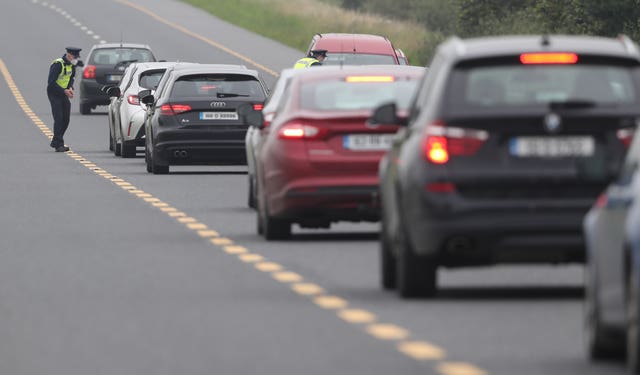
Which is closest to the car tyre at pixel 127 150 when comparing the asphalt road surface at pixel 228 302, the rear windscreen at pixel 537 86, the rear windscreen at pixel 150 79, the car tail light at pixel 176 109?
the rear windscreen at pixel 150 79

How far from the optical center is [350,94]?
63.5 feet

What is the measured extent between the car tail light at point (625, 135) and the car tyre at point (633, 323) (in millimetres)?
4129

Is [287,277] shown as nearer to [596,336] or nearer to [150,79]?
[596,336]

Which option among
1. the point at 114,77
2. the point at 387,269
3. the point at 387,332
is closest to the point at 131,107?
the point at 114,77

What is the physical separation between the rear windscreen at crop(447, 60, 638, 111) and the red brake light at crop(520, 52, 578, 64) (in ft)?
0.11

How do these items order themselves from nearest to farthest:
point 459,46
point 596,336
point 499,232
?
1. point 596,336
2. point 499,232
3. point 459,46

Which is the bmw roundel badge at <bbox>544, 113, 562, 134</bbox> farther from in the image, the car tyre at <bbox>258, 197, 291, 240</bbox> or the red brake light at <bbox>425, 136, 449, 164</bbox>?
the car tyre at <bbox>258, 197, 291, 240</bbox>

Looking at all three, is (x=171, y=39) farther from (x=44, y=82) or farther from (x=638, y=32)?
(x=638, y=32)

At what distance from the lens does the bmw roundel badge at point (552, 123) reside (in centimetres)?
1380

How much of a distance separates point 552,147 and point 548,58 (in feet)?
1.84

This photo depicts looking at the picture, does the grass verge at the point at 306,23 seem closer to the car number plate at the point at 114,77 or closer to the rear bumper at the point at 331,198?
the car number plate at the point at 114,77

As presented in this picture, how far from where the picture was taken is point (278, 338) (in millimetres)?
11984

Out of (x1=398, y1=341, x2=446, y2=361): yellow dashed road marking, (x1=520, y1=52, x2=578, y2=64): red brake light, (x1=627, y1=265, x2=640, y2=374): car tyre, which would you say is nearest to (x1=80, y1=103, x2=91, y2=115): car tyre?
(x1=520, y1=52, x2=578, y2=64): red brake light

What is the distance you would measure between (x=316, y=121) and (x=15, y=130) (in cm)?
3152
